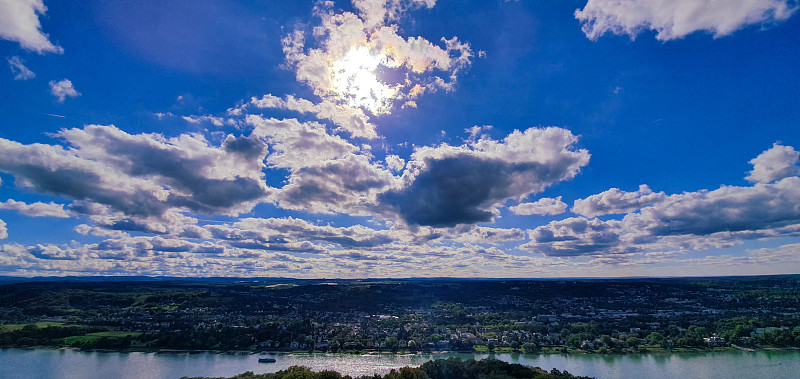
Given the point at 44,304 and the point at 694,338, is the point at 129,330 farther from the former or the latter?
the point at 694,338

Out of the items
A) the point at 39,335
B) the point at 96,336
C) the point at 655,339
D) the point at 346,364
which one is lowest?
the point at 346,364

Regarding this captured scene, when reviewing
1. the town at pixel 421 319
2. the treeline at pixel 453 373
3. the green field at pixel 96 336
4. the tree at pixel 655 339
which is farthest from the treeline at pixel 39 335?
the tree at pixel 655 339

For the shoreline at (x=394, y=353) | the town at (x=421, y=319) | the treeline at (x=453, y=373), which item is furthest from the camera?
the town at (x=421, y=319)

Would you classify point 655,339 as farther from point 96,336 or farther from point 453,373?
point 96,336

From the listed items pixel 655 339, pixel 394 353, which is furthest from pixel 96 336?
pixel 655 339

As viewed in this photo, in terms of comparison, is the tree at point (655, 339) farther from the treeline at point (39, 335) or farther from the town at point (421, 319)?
the treeline at point (39, 335)

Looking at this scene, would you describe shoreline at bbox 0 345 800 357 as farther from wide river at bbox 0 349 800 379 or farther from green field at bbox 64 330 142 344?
Answer: green field at bbox 64 330 142 344

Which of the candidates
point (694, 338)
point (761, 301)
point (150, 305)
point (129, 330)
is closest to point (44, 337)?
point (129, 330)
